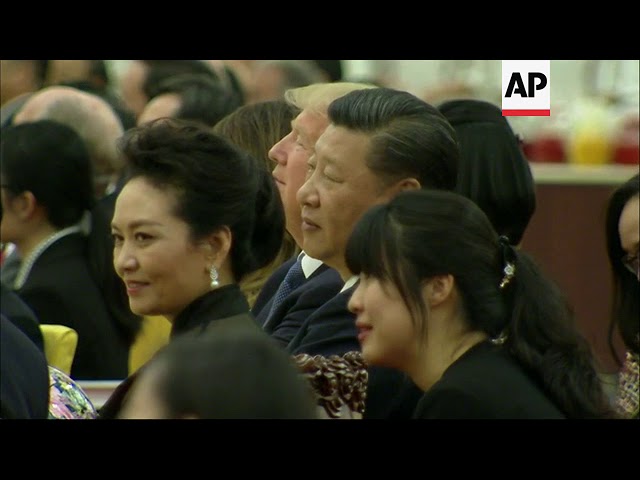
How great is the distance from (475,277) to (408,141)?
1.45 ft

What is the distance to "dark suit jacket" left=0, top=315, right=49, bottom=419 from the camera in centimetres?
321

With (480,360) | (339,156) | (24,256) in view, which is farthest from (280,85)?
(480,360)

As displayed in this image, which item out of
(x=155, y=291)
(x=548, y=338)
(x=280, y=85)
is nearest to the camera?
(x=548, y=338)

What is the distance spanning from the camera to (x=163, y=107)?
6.41 meters

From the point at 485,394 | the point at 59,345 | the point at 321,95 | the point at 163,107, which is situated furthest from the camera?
the point at 163,107

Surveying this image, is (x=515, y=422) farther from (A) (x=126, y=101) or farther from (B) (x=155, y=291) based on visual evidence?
(A) (x=126, y=101)

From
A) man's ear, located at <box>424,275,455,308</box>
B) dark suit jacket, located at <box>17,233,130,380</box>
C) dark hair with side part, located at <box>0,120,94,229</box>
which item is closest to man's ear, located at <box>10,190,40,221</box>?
dark hair with side part, located at <box>0,120,94,229</box>

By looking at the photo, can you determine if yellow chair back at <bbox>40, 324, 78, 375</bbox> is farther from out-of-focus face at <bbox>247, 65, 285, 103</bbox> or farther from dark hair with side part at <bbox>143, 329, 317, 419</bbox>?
out-of-focus face at <bbox>247, 65, 285, 103</bbox>

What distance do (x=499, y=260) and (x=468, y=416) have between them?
378mm

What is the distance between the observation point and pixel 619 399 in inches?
159

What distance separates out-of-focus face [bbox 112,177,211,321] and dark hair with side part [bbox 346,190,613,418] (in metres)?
0.41

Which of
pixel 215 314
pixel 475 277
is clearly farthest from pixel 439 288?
pixel 215 314

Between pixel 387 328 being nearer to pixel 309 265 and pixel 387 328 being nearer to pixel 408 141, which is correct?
pixel 408 141

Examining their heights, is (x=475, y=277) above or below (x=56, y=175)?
above
